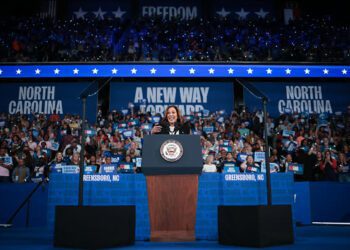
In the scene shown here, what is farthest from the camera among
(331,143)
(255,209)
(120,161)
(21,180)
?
(331,143)

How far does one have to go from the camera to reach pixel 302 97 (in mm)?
16438

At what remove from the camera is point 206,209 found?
548cm

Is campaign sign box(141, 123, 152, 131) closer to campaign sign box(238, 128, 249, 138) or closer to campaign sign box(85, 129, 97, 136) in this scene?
campaign sign box(85, 129, 97, 136)

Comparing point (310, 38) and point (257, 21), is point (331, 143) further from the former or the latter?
point (257, 21)

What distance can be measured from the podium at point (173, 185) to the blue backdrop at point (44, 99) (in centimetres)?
1171

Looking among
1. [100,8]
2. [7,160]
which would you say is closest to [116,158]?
[7,160]

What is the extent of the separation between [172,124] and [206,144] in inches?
241

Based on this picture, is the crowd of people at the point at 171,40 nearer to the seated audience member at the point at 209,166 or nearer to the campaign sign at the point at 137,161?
the campaign sign at the point at 137,161


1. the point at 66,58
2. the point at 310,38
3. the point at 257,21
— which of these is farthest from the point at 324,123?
the point at 66,58

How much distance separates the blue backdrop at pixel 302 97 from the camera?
16.3 meters

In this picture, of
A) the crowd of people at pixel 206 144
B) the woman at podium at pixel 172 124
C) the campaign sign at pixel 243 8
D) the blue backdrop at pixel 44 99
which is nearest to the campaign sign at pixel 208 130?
the crowd of people at pixel 206 144

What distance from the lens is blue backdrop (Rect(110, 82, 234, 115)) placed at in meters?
16.1

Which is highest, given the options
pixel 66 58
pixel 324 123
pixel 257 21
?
pixel 257 21

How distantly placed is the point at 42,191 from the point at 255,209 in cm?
643
